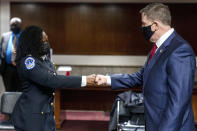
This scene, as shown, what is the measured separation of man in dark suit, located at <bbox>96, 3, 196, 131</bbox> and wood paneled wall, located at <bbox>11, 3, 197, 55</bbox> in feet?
15.5

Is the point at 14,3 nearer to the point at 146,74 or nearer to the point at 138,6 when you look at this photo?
the point at 138,6

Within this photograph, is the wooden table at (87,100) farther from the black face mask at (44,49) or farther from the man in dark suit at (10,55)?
the black face mask at (44,49)

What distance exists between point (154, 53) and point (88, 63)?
4.86 metres

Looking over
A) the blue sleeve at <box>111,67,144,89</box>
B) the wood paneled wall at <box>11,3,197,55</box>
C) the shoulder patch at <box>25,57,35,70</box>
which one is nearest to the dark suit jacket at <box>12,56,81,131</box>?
the shoulder patch at <box>25,57,35,70</box>

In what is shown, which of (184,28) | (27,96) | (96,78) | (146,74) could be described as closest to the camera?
(146,74)

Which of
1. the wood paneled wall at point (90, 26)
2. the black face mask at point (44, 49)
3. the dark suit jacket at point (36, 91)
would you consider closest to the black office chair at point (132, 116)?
the dark suit jacket at point (36, 91)

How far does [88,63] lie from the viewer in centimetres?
707

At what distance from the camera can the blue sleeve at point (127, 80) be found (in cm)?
289

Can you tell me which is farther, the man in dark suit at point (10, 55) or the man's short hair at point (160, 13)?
the man in dark suit at point (10, 55)

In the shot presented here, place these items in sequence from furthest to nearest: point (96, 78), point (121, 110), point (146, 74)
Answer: point (121, 110), point (96, 78), point (146, 74)

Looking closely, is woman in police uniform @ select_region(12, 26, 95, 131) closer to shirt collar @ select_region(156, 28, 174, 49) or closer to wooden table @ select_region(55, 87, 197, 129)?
shirt collar @ select_region(156, 28, 174, 49)

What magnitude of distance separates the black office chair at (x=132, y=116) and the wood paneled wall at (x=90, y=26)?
2676 millimetres

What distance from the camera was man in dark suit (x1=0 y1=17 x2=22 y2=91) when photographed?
5.78m

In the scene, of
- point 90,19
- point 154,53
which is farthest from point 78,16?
point 154,53
